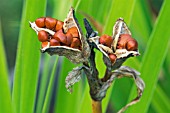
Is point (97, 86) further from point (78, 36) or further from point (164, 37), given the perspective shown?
point (164, 37)

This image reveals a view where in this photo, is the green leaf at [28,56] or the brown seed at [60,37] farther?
the green leaf at [28,56]

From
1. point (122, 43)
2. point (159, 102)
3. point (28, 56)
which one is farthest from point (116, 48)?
point (159, 102)

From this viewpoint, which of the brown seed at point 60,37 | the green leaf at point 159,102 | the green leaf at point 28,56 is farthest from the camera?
the green leaf at point 159,102

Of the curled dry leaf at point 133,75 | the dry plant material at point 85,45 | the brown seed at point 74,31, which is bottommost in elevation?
the curled dry leaf at point 133,75

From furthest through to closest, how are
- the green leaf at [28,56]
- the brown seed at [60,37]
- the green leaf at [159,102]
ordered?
the green leaf at [159,102]
the green leaf at [28,56]
the brown seed at [60,37]

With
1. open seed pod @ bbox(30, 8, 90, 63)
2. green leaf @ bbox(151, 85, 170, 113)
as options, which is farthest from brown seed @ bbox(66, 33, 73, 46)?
green leaf @ bbox(151, 85, 170, 113)

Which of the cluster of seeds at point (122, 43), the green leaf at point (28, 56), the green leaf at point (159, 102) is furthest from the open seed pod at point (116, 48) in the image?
the green leaf at point (159, 102)

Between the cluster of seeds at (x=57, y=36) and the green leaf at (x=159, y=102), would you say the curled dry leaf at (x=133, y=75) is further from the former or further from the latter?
the green leaf at (x=159, y=102)

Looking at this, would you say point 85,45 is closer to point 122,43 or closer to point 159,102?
point 122,43
